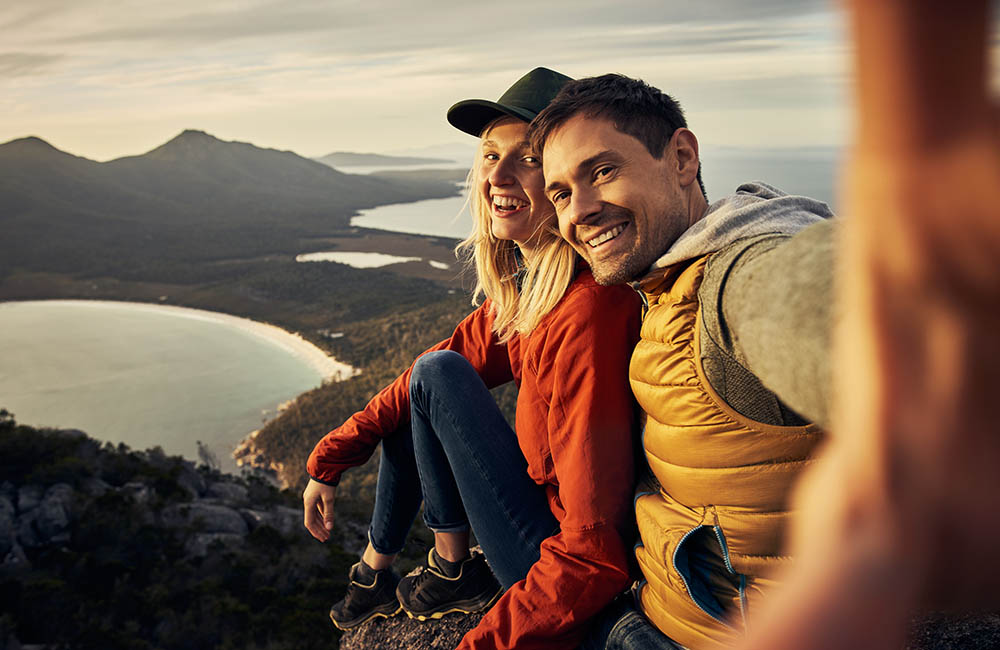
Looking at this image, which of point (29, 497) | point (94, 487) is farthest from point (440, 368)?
point (94, 487)

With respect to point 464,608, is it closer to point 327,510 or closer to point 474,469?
point 327,510

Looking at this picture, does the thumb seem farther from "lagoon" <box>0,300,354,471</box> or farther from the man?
"lagoon" <box>0,300,354,471</box>

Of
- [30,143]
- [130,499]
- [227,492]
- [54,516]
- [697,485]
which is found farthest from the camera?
[30,143]

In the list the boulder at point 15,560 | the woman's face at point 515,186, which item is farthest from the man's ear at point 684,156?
the boulder at point 15,560

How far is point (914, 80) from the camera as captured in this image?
0.29 m

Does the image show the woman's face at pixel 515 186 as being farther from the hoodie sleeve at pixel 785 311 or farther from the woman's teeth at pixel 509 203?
the hoodie sleeve at pixel 785 311

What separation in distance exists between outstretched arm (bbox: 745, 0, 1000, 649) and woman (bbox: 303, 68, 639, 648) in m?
1.42

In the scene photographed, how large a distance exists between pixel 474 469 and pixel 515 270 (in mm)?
845

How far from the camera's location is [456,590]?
2791mm

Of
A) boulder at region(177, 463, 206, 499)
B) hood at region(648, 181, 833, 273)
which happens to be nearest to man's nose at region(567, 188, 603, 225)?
hood at region(648, 181, 833, 273)

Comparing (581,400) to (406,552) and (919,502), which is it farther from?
(406,552)

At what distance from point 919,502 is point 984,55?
0.19 metres

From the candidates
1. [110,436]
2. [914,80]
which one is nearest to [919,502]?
[914,80]

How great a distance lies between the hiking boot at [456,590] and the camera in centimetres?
278
